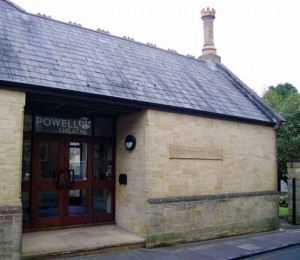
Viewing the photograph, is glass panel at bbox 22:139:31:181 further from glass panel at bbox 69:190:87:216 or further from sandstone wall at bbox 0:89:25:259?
sandstone wall at bbox 0:89:25:259

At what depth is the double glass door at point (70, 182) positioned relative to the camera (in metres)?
9.22

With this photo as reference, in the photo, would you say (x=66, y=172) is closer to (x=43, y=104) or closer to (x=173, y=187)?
(x=43, y=104)

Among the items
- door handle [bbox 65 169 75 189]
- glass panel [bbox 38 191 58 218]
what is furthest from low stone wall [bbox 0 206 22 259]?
door handle [bbox 65 169 75 189]

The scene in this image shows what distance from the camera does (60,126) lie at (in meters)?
9.64

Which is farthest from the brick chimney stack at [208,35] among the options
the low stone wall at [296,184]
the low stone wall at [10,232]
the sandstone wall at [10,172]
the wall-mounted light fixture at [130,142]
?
the low stone wall at [10,232]

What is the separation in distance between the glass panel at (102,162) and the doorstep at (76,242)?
1.47 metres

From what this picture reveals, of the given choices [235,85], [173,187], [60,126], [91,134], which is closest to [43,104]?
[60,126]

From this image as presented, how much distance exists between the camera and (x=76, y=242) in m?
8.45

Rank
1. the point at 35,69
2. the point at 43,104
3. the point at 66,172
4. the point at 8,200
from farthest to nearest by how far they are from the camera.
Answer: the point at 66,172
the point at 43,104
the point at 35,69
the point at 8,200

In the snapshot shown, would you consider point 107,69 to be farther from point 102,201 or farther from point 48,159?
point 102,201

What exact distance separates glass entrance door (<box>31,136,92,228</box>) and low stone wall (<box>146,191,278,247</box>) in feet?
6.65

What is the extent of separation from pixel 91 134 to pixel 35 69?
2765 millimetres

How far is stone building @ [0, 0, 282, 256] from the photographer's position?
816 centimetres

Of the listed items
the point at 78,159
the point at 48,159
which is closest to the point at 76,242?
the point at 48,159
